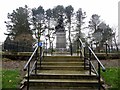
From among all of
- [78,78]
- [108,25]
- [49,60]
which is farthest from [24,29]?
[78,78]

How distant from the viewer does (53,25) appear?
38.4 metres

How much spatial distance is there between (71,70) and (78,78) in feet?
4.33

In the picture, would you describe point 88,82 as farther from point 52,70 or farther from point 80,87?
point 52,70

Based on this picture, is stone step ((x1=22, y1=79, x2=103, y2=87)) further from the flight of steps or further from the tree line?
the tree line

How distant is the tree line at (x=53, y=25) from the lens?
118 feet

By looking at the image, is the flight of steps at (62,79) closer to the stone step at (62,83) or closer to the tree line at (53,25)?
the stone step at (62,83)

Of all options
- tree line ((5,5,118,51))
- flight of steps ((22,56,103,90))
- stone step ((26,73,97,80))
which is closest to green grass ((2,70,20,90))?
flight of steps ((22,56,103,90))

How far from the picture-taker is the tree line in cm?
3600

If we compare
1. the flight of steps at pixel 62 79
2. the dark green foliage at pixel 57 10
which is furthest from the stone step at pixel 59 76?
the dark green foliage at pixel 57 10

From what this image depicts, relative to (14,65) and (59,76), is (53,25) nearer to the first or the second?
(14,65)

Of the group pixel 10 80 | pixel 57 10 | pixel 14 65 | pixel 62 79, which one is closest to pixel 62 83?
pixel 62 79

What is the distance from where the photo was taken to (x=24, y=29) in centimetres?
3534

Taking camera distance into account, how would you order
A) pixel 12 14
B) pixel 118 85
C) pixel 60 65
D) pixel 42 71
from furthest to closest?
pixel 12 14
pixel 60 65
pixel 42 71
pixel 118 85

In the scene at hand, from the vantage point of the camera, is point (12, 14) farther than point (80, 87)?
Yes
